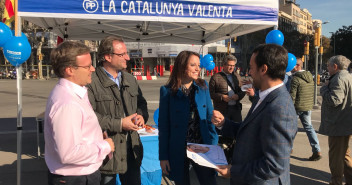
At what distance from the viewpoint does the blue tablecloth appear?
12.4 feet

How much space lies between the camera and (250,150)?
1.60 m

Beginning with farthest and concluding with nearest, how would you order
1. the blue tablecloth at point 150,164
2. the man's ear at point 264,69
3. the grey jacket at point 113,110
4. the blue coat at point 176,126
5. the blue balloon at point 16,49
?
the blue tablecloth at point 150,164, the blue balloon at point 16,49, the blue coat at point 176,126, the grey jacket at point 113,110, the man's ear at point 264,69

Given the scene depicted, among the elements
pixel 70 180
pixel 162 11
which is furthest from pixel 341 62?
pixel 70 180

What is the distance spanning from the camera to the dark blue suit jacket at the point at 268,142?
1455 mm

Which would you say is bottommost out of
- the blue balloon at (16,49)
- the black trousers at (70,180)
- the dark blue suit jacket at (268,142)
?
the black trousers at (70,180)

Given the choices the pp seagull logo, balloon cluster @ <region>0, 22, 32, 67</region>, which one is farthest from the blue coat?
balloon cluster @ <region>0, 22, 32, 67</region>

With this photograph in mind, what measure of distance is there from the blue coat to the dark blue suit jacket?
83 cm

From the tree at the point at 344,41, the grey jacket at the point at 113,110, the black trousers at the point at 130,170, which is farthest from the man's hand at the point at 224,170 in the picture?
the tree at the point at 344,41

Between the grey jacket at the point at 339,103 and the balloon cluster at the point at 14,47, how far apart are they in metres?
4.20

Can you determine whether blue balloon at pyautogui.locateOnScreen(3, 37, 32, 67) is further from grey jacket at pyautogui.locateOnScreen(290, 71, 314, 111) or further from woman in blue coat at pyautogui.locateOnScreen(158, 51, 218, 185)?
grey jacket at pyautogui.locateOnScreen(290, 71, 314, 111)

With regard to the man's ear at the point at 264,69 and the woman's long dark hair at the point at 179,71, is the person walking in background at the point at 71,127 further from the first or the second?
the man's ear at the point at 264,69

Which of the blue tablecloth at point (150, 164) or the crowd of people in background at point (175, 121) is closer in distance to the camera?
the crowd of people in background at point (175, 121)

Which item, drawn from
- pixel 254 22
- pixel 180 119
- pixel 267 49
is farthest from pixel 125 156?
pixel 254 22

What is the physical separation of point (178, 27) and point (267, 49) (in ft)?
17.7
